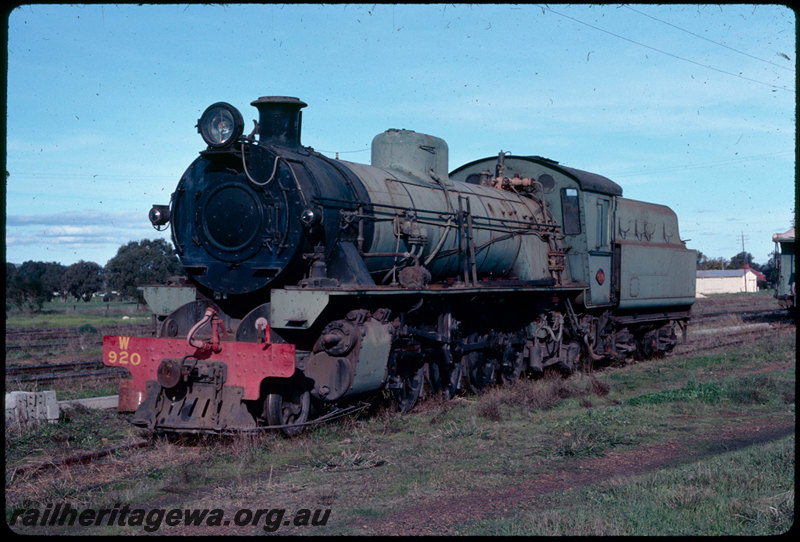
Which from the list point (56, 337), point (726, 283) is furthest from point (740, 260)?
point (56, 337)

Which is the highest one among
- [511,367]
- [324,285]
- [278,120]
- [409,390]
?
[278,120]

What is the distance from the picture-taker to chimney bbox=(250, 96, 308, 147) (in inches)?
376

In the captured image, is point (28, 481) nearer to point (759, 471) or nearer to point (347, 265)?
point (347, 265)

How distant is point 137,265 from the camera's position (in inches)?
1763

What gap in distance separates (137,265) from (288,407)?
127 feet

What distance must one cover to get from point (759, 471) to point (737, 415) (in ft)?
12.4

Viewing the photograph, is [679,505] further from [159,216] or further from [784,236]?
[784,236]

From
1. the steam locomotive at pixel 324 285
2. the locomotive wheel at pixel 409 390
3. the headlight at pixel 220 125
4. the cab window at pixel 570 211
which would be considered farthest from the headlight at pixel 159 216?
the cab window at pixel 570 211

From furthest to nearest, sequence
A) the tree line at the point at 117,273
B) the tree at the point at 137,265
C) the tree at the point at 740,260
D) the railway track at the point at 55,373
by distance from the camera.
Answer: the tree at the point at 740,260
the tree at the point at 137,265
the tree line at the point at 117,273
the railway track at the point at 55,373

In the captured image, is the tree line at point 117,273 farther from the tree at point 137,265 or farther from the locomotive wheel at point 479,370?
the locomotive wheel at point 479,370

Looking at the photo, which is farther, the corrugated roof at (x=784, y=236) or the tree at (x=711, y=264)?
the tree at (x=711, y=264)

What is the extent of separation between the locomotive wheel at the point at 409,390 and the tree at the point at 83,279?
50.5 m

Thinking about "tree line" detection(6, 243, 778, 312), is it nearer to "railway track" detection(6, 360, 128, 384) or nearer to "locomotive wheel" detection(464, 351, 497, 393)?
"railway track" detection(6, 360, 128, 384)

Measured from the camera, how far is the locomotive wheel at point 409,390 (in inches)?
405
